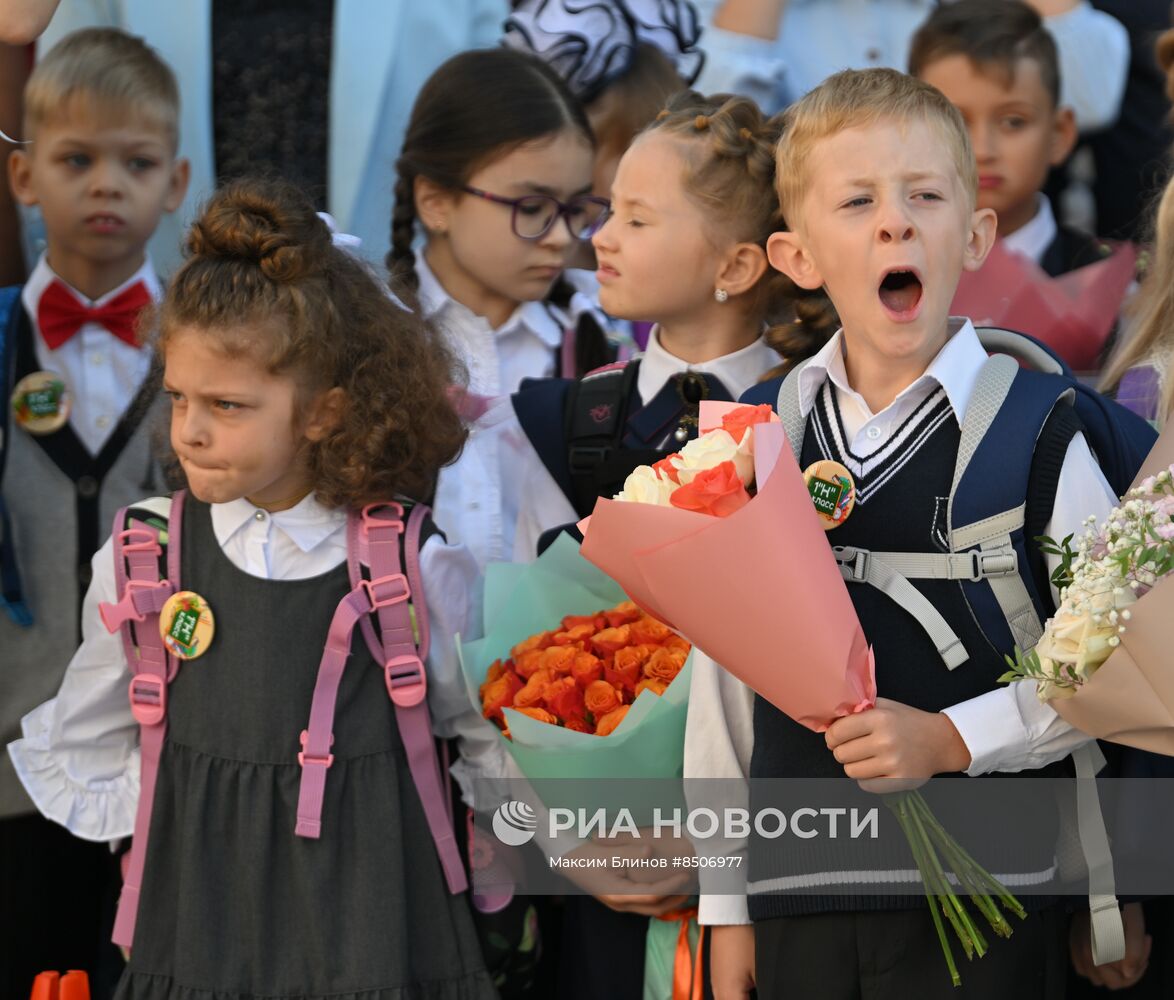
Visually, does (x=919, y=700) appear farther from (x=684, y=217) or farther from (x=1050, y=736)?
(x=684, y=217)

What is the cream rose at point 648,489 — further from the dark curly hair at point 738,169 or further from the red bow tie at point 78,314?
the red bow tie at point 78,314

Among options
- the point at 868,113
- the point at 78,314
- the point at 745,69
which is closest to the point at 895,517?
the point at 868,113

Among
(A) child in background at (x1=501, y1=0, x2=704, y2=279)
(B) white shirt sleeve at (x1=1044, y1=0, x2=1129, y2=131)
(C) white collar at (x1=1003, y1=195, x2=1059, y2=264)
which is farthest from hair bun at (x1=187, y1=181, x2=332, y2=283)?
(B) white shirt sleeve at (x1=1044, y1=0, x2=1129, y2=131)

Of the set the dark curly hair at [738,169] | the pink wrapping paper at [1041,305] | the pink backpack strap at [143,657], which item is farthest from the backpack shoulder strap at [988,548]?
the pink backpack strap at [143,657]

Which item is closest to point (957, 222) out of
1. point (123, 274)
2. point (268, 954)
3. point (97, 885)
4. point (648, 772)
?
point (648, 772)

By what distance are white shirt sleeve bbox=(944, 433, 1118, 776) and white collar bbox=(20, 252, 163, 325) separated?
227cm

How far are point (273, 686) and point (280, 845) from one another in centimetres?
31

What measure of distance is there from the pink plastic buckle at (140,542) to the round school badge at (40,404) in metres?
0.69

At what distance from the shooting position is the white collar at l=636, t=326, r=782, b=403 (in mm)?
3451

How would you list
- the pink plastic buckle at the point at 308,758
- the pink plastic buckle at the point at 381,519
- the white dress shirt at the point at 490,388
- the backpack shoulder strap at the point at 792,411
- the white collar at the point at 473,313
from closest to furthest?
the backpack shoulder strap at the point at 792,411
the pink plastic buckle at the point at 308,758
the pink plastic buckle at the point at 381,519
the white dress shirt at the point at 490,388
the white collar at the point at 473,313

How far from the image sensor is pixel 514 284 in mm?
4016

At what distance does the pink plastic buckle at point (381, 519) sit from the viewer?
10.3 feet

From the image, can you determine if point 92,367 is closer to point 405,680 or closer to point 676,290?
point 405,680

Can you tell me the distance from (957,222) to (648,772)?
1.16 m
